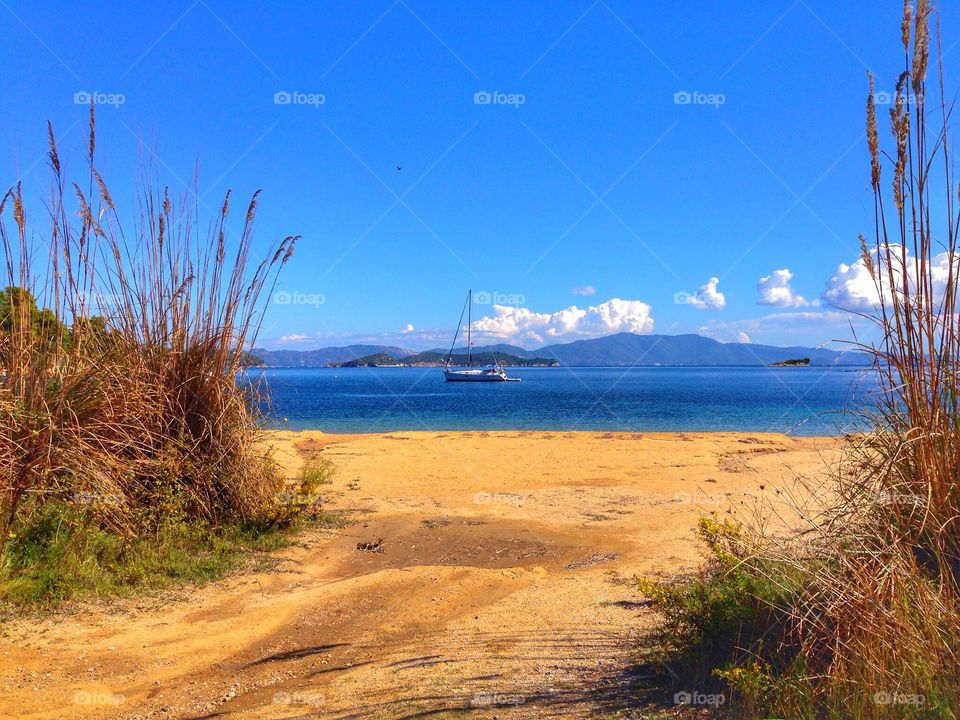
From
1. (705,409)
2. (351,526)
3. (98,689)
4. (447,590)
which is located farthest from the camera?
(705,409)

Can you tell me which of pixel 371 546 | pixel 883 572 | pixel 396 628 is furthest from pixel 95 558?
pixel 883 572

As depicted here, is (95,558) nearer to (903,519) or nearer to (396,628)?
(396,628)

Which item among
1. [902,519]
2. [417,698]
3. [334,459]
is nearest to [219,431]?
[417,698]

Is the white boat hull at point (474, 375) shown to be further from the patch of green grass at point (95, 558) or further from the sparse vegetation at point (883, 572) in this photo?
the sparse vegetation at point (883, 572)

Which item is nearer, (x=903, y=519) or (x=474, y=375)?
(x=903, y=519)

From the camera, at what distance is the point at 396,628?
4.85 meters

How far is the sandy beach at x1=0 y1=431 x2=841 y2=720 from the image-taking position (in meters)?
3.74

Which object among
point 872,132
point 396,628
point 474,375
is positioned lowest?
point 396,628

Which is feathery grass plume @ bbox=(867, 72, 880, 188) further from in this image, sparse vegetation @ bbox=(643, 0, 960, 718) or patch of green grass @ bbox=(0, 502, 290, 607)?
patch of green grass @ bbox=(0, 502, 290, 607)

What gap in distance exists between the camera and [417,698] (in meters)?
3.65

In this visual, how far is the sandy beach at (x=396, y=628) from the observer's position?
12.3 feet

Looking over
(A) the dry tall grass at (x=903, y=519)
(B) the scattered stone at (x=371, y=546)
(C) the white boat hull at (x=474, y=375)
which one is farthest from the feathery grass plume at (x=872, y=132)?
(C) the white boat hull at (x=474, y=375)

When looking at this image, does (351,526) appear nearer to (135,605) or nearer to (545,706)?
(135,605)

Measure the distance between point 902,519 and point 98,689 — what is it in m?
4.46
